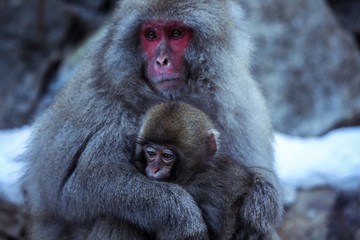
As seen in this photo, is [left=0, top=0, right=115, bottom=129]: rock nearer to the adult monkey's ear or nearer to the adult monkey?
the adult monkey

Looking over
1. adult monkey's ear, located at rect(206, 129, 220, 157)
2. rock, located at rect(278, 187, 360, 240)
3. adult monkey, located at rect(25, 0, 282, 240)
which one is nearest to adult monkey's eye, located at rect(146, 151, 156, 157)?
adult monkey, located at rect(25, 0, 282, 240)

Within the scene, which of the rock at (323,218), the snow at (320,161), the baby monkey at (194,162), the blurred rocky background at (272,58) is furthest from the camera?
the blurred rocky background at (272,58)

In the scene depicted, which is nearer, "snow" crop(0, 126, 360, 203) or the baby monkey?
the baby monkey

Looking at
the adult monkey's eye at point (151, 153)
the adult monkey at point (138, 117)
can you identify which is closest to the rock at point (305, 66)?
the adult monkey at point (138, 117)

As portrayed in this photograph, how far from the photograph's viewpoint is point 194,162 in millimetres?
3732

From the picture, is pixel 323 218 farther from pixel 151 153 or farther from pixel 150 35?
pixel 150 35

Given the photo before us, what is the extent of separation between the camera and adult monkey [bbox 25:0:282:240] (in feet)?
12.2

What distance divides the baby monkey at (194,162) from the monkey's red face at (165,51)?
187 mm

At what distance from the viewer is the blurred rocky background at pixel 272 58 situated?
26.8 feet

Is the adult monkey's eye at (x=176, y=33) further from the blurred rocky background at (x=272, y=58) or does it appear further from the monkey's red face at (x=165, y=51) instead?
the blurred rocky background at (x=272, y=58)

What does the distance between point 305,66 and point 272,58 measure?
1.65 feet

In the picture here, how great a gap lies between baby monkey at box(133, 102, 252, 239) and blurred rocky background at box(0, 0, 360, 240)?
4341 millimetres

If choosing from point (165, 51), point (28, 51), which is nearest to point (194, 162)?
point (165, 51)

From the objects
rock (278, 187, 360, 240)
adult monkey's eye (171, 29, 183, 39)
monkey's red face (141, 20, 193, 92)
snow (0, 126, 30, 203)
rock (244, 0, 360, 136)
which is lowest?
snow (0, 126, 30, 203)
